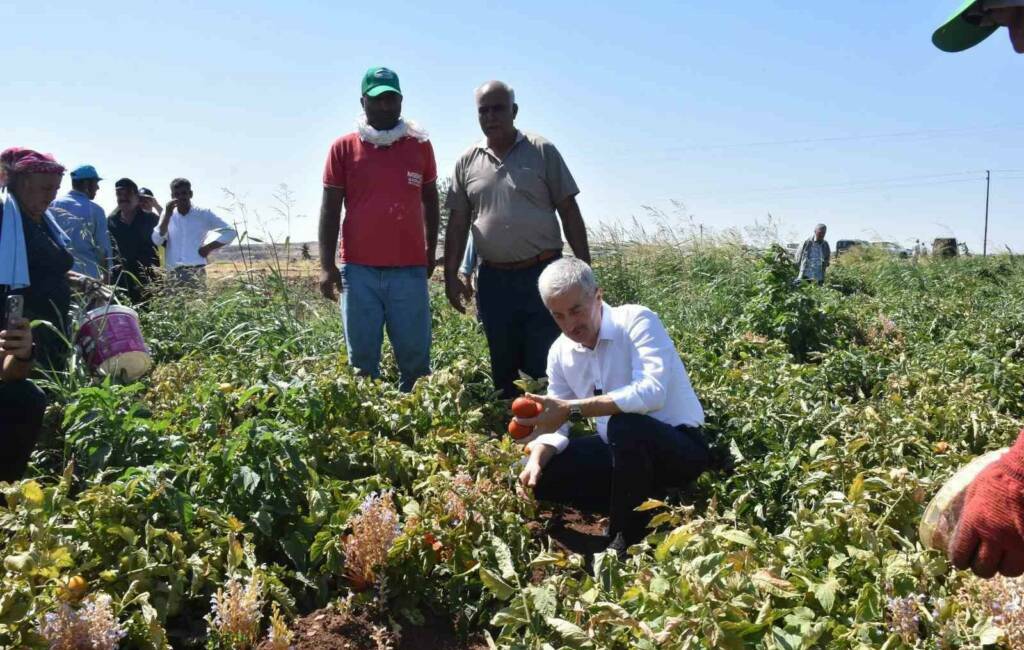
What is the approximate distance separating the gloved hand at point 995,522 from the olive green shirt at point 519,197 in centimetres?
308

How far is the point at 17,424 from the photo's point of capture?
3.11 metres

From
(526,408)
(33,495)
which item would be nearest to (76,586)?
(33,495)

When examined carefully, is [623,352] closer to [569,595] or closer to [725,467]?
[725,467]

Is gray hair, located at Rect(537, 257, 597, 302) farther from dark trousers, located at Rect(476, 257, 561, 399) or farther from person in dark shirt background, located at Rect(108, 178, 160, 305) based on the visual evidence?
person in dark shirt background, located at Rect(108, 178, 160, 305)

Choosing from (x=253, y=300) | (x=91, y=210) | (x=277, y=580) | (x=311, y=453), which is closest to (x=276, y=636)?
(x=277, y=580)

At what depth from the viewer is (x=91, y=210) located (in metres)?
6.14

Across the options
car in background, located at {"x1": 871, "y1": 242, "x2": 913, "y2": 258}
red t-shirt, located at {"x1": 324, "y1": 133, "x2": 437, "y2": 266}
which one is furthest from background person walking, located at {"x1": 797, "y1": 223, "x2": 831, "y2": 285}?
red t-shirt, located at {"x1": 324, "y1": 133, "x2": 437, "y2": 266}

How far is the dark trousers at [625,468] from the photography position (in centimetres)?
319

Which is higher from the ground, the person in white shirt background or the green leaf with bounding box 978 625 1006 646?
the person in white shirt background

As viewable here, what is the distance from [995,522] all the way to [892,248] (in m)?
16.9

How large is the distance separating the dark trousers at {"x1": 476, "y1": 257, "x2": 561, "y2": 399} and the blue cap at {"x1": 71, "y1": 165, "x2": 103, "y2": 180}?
3.33m

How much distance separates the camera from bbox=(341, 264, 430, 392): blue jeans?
4703 mm

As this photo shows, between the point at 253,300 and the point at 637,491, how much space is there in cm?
348

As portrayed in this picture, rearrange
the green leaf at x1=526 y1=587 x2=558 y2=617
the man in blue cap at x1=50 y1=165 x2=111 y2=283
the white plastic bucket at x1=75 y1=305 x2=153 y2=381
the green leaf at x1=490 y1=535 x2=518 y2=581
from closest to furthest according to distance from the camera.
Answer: the green leaf at x1=526 y1=587 x2=558 y2=617, the green leaf at x1=490 y1=535 x2=518 y2=581, the white plastic bucket at x1=75 y1=305 x2=153 y2=381, the man in blue cap at x1=50 y1=165 x2=111 y2=283
